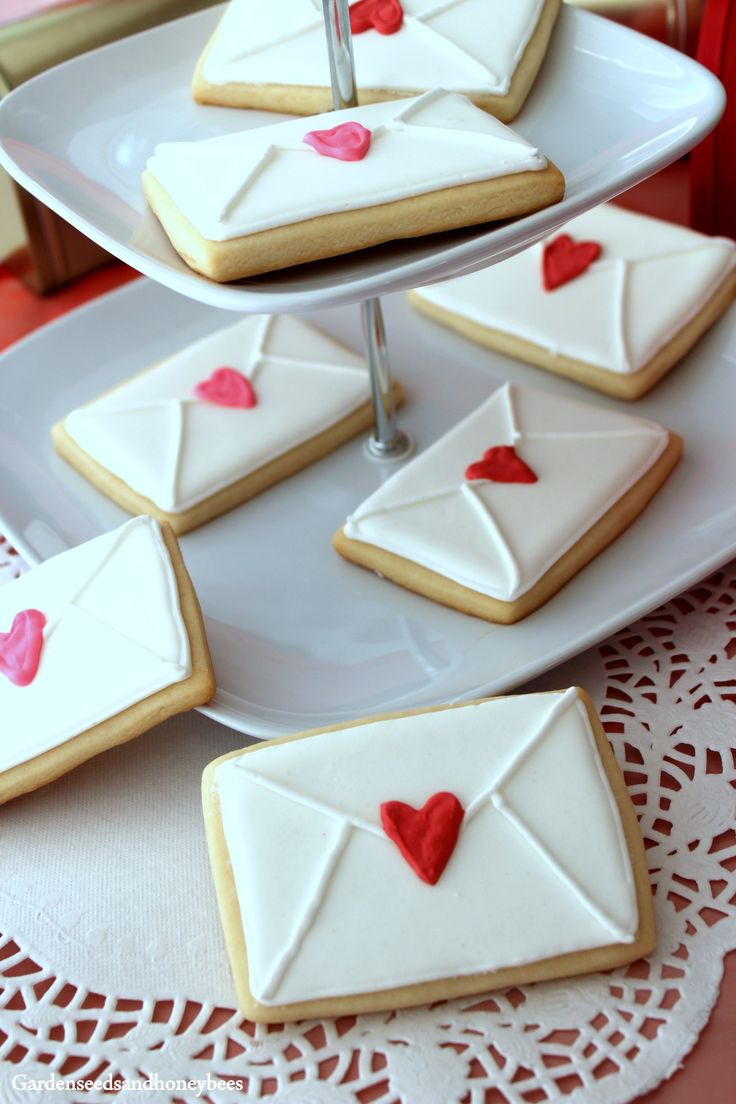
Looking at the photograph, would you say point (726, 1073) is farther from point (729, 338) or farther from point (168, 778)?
point (729, 338)

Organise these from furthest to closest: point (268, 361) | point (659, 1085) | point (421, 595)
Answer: point (268, 361) → point (421, 595) → point (659, 1085)

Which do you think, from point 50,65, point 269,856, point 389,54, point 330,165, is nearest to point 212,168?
point 330,165

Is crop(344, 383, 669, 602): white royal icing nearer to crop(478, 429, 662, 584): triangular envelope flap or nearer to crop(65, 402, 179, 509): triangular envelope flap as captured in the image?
crop(478, 429, 662, 584): triangular envelope flap

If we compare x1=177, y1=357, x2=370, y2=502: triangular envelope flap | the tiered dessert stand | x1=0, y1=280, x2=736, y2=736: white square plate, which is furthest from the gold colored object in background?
x1=177, y1=357, x2=370, y2=502: triangular envelope flap

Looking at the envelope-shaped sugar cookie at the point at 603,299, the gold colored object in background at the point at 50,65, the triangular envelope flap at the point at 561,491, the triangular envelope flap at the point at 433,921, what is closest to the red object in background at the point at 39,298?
the gold colored object in background at the point at 50,65

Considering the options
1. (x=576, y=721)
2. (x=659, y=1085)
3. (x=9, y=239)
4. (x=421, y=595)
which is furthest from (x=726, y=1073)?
(x=9, y=239)

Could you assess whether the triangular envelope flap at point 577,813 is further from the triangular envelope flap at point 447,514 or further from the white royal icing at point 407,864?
the triangular envelope flap at point 447,514
